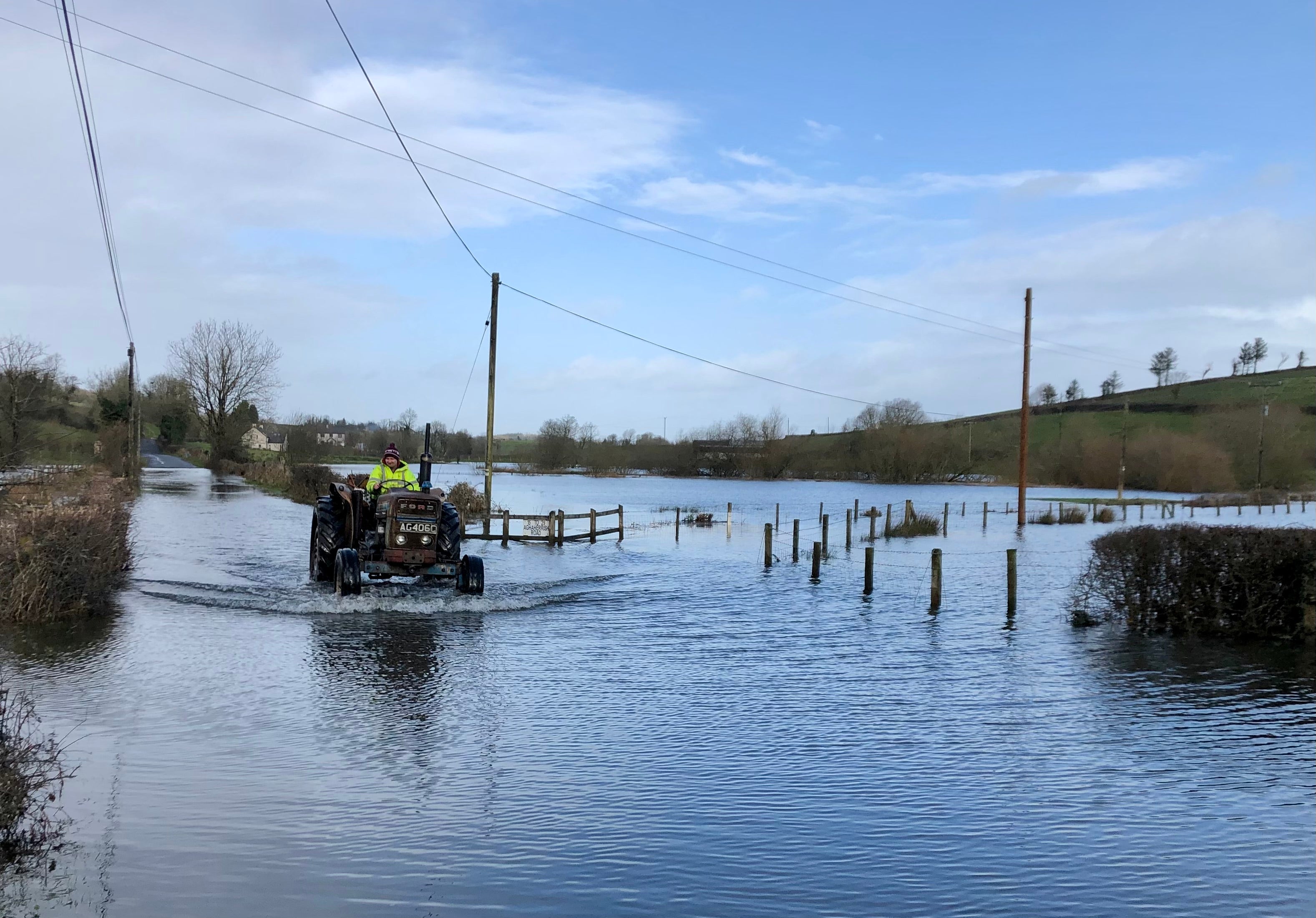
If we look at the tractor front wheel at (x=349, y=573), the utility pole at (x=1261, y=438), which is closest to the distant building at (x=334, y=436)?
the tractor front wheel at (x=349, y=573)

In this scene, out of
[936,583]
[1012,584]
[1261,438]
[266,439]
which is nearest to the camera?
[1012,584]

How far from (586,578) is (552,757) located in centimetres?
1426

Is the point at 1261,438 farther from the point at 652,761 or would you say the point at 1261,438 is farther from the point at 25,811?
the point at 25,811

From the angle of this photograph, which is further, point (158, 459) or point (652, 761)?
point (158, 459)

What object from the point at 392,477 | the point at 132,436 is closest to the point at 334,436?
the point at 132,436

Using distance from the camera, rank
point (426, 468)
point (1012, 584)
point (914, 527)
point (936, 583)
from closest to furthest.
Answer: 1. point (426, 468)
2. point (1012, 584)
3. point (936, 583)
4. point (914, 527)

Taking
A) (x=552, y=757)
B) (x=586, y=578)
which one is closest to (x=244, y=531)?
(x=586, y=578)

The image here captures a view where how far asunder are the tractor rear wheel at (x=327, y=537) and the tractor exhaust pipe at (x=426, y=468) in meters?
1.65

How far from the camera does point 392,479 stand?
1677 centimetres

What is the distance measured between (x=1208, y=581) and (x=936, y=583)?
463 cm

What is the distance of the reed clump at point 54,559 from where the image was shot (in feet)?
41.2

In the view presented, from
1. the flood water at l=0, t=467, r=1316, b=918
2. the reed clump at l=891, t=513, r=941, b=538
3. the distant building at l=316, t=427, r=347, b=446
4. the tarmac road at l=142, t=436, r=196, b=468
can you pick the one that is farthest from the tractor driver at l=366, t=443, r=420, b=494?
the tarmac road at l=142, t=436, r=196, b=468

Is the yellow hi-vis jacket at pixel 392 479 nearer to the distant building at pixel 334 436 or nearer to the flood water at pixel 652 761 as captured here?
the flood water at pixel 652 761

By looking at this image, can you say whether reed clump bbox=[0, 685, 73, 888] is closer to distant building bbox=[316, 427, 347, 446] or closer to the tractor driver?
the tractor driver
